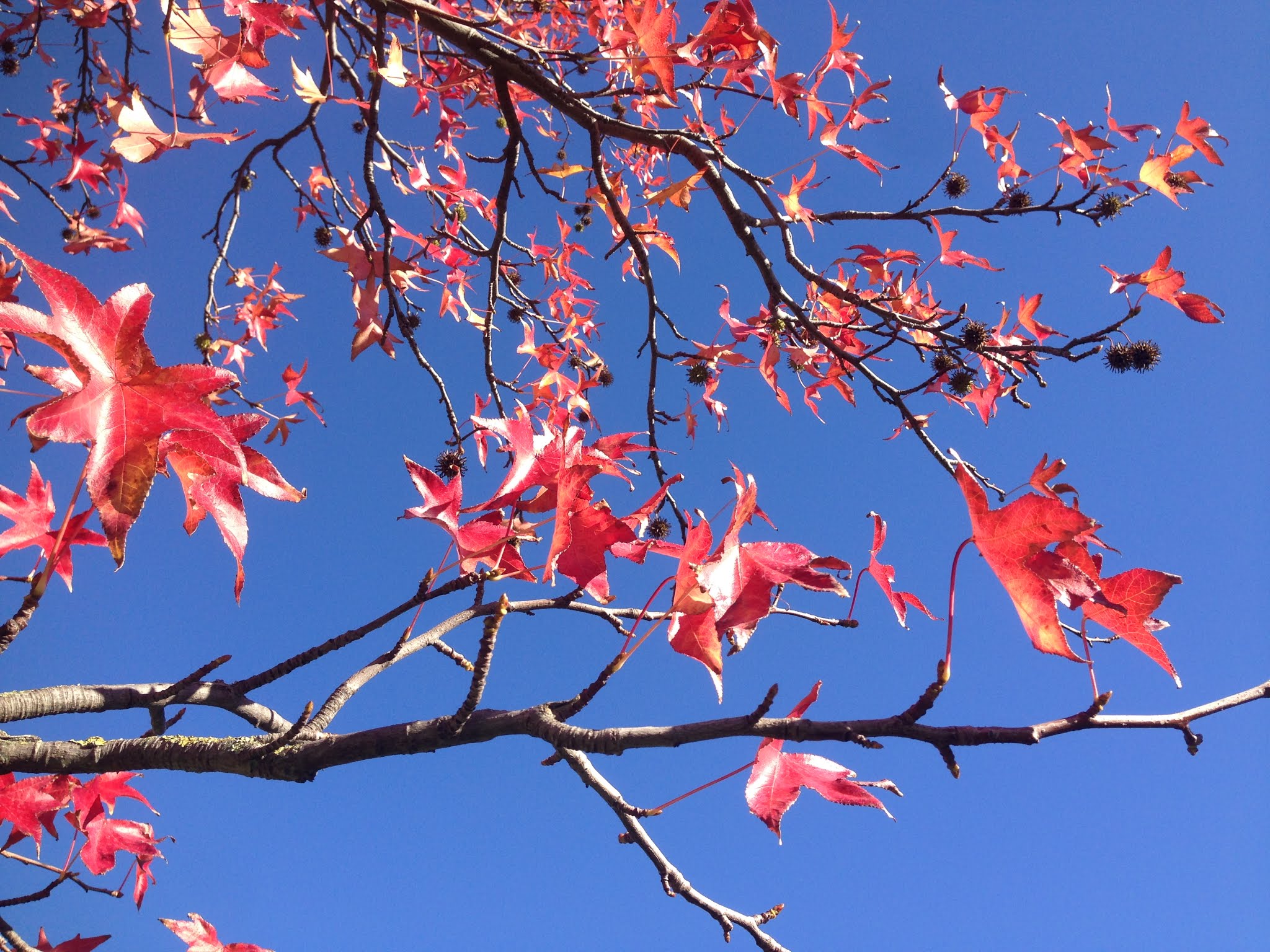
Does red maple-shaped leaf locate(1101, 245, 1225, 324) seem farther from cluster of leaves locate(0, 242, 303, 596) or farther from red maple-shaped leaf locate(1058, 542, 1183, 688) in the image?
cluster of leaves locate(0, 242, 303, 596)

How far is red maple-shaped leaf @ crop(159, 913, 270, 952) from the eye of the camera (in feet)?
6.00

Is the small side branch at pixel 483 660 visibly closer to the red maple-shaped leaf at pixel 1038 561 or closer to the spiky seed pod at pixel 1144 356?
the red maple-shaped leaf at pixel 1038 561

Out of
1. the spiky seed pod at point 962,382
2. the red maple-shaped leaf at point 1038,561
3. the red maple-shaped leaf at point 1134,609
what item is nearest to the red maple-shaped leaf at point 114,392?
the red maple-shaped leaf at point 1038,561

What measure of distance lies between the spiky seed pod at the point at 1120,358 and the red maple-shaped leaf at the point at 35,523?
3144 mm

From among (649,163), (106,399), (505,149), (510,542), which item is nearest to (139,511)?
(106,399)

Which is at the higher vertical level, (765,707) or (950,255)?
(950,255)

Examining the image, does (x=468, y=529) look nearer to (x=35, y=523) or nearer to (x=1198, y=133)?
(x=35, y=523)

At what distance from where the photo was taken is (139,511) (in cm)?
82

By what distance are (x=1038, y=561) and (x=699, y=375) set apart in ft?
8.09

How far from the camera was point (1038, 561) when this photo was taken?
0.92 m

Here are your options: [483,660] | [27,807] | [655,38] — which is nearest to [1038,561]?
[483,660]

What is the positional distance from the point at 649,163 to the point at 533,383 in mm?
2192

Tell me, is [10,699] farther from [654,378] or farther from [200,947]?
[654,378]

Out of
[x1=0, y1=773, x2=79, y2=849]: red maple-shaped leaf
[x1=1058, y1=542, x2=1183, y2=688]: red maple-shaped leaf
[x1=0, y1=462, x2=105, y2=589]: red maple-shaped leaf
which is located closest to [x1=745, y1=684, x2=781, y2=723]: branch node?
[x1=1058, y1=542, x2=1183, y2=688]: red maple-shaped leaf
